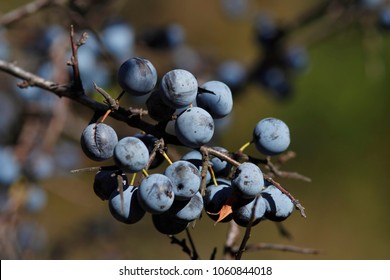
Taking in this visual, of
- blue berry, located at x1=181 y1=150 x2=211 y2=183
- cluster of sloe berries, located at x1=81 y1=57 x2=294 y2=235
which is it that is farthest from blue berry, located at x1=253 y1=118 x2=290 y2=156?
blue berry, located at x1=181 y1=150 x2=211 y2=183

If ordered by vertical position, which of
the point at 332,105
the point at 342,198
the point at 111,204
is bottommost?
the point at 111,204

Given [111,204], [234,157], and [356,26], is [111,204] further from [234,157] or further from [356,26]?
[356,26]

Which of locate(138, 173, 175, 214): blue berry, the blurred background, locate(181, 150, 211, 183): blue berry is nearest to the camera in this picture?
locate(138, 173, 175, 214): blue berry

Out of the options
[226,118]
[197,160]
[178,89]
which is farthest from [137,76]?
[226,118]

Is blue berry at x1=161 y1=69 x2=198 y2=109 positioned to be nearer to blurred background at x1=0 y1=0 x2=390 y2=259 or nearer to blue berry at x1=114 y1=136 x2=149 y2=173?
blue berry at x1=114 y1=136 x2=149 y2=173

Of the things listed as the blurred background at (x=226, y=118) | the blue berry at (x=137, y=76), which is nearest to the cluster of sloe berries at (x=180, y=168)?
the blue berry at (x=137, y=76)

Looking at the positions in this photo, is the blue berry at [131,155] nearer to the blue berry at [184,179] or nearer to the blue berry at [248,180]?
the blue berry at [184,179]
